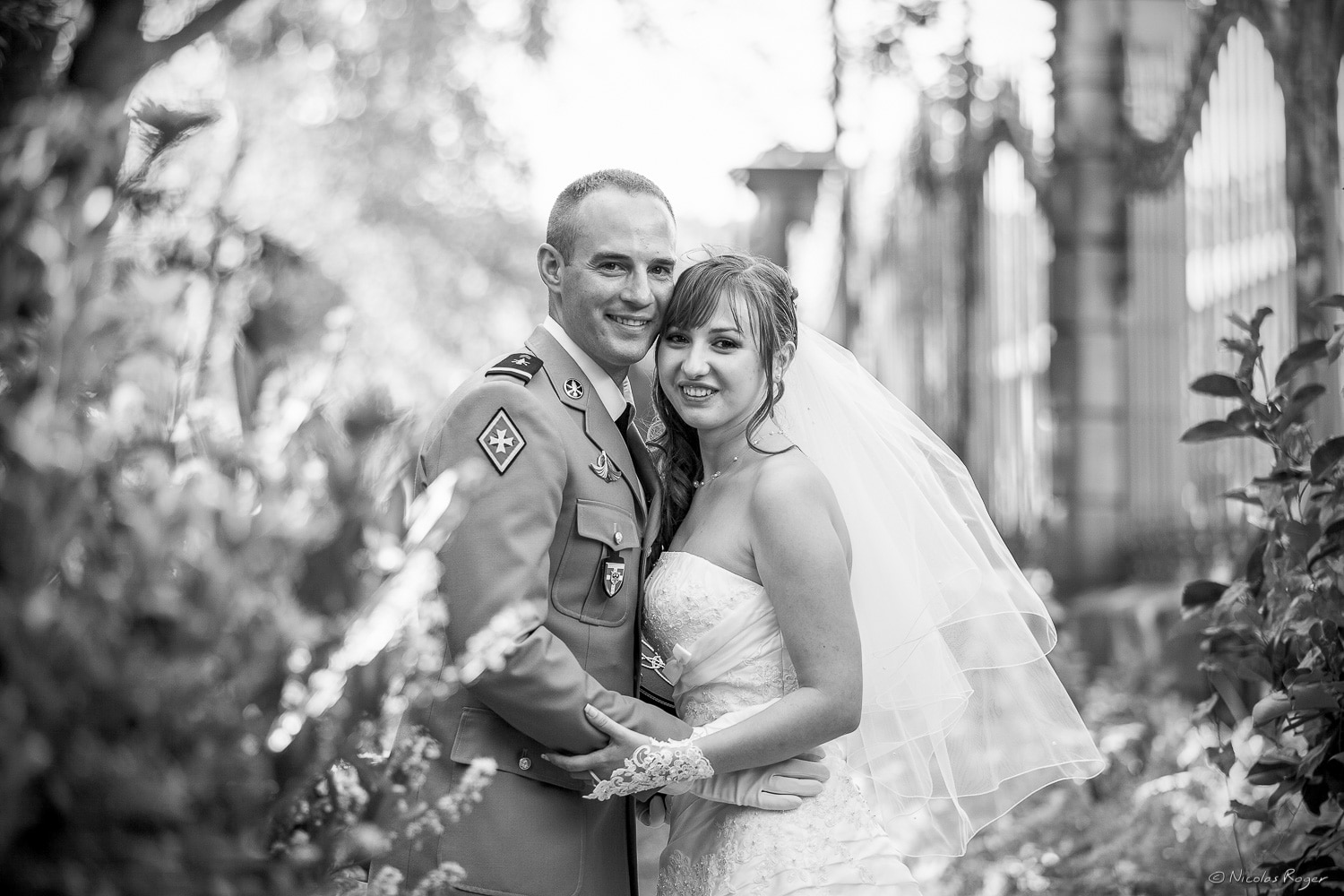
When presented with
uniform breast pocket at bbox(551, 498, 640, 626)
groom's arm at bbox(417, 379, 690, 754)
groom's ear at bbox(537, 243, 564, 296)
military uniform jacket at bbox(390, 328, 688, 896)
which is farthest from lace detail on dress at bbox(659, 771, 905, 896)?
groom's ear at bbox(537, 243, 564, 296)

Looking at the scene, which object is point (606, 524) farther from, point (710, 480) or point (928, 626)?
point (928, 626)

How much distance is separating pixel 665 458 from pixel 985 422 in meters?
7.63

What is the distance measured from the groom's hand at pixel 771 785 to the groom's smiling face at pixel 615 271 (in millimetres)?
1038

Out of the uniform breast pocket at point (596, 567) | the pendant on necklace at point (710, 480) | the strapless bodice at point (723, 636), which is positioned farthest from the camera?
the pendant on necklace at point (710, 480)

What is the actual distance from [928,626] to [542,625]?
1.00 meters

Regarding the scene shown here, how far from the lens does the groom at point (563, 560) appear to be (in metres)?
2.65

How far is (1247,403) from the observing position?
3.21 meters

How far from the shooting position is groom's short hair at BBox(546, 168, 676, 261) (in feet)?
10.2

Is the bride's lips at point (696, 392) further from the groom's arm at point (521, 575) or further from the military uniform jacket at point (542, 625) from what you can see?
the groom's arm at point (521, 575)

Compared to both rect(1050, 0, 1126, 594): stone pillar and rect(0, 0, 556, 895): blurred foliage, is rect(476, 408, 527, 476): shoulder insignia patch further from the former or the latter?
rect(1050, 0, 1126, 594): stone pillar

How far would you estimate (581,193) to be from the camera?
3.12 meters

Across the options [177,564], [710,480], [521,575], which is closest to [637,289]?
[710,480]

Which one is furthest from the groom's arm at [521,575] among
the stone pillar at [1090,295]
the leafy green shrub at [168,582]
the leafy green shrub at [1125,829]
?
the stone pillar at [1090,295]

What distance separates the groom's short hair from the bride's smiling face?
0.31 metres
